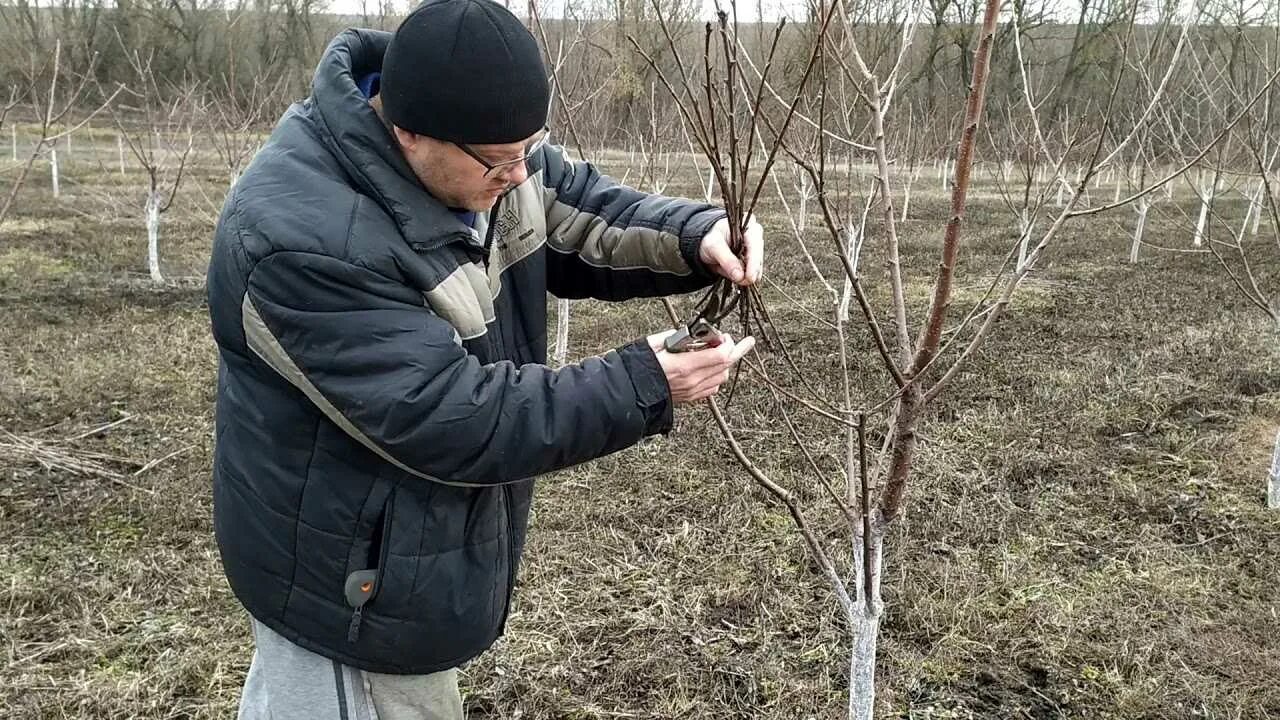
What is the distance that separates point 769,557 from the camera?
3838 millimetres

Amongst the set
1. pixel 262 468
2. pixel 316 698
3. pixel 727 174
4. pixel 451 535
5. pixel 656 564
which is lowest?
Answer: pixel 656 564

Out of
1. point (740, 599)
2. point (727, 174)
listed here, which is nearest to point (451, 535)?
point (727, 174)

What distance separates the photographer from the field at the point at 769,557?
115 inches

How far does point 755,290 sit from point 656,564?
8.25ft

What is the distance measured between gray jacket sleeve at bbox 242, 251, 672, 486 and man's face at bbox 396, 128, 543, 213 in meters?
0.18

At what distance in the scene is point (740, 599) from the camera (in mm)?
3488

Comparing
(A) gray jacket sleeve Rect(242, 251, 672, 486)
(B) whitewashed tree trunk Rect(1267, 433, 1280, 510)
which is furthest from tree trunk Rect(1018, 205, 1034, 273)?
(B) whitewashed tree trunk Rect(1267, 433, 1280, 510)

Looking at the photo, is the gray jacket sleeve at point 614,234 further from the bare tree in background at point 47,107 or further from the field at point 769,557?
the bare tree in background at point 47,107

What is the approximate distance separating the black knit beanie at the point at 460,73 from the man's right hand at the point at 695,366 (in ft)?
1.30

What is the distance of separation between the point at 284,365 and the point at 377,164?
0.32 m

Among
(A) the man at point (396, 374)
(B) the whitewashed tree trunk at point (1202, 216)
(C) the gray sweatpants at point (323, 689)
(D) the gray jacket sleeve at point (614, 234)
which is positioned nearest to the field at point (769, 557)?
(B) the whitewashed tree trunk at point (1202, 216)

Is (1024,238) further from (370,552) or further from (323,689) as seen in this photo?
(323,689)

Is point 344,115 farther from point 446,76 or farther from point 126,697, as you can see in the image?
point 126,697

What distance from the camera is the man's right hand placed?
1.22 m
